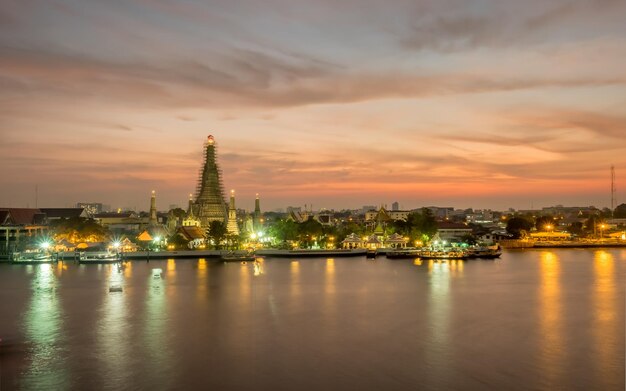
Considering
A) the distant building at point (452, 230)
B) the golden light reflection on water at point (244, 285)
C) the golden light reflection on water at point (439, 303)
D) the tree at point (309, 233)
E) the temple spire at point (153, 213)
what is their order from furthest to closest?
the distant building at point (452, 230) < the temple spire at point (153, 213) < the tree at point (309, 233) < the golden light reflection on water at point (244, 285) < the golden light reflection on water at point (439, 303)

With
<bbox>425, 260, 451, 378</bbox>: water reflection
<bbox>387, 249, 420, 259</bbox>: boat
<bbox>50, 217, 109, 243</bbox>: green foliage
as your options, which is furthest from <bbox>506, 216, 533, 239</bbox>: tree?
<bbox>50, 217, 109, 243</bbox>: green foliage

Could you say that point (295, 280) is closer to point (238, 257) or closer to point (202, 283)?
point (202, 283)

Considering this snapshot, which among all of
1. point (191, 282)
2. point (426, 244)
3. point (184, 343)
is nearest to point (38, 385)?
point (184, 343)

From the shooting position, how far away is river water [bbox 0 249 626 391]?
42.6 feet

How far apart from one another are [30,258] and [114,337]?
27785mm

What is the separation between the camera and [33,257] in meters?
40.9

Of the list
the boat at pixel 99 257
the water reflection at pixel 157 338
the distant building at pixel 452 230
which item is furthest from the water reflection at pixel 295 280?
the distant building at pixel 452 230

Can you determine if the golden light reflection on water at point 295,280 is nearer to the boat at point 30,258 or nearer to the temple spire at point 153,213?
the boat at point 30,258

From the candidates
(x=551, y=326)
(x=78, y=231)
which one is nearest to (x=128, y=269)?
(x=78, y=231)

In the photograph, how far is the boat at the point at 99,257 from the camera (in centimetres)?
4038

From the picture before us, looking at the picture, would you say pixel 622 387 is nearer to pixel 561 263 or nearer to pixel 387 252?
pixel 561 263

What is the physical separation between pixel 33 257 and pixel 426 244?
99.8ft

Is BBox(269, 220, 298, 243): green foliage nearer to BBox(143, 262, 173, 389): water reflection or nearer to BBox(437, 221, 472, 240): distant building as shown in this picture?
BBox(437, 221, 472, 240): distant building

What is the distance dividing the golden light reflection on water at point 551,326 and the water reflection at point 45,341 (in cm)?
1050
